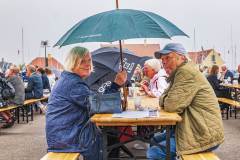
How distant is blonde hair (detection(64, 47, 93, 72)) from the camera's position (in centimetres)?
528

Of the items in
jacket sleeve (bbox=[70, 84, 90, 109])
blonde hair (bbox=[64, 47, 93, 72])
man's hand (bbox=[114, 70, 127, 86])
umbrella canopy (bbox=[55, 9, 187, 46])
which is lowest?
jacket sleeve (bbox=[70, 84, 90, 109])

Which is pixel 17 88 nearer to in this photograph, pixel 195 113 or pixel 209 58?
pixel 195 113

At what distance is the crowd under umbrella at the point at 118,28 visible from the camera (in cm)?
577

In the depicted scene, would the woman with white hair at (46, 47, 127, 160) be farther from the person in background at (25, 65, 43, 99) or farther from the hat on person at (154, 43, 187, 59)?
the person in background at (25, 65, 43, 99)

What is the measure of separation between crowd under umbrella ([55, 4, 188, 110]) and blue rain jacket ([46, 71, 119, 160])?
2.45 ft

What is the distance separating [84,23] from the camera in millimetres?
6102

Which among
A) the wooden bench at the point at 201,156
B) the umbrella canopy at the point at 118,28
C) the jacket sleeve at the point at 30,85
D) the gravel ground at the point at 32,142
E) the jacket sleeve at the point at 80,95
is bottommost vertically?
the gravel ground at the point at 32,142

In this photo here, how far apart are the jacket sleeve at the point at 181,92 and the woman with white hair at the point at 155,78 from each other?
3394 millimetres

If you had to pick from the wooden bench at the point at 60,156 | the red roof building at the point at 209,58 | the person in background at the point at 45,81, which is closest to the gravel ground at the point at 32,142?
the wooden bench at the point at 60,156

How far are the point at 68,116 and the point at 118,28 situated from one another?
1178 millimetres

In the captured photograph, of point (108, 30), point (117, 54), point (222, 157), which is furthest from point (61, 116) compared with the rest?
point (117, 54)

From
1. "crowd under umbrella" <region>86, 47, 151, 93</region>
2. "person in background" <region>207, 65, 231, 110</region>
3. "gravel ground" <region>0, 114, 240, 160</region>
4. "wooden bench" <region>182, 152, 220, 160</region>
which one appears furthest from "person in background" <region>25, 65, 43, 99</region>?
"wooden bench" <region>182, 152, 220, 160</region>

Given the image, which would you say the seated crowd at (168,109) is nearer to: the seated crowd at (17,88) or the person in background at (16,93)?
the seated crowd at (17,88)

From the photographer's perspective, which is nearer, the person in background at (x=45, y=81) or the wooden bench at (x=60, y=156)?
the wooden bench at (x=60, y=156)
